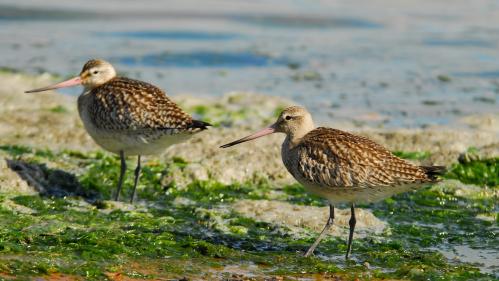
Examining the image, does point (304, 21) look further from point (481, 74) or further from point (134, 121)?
point (134, 121)

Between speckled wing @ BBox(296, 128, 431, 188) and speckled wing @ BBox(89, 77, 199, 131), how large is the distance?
143 cm

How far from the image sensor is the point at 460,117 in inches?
508

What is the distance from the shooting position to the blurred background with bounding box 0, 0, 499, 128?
14.1m

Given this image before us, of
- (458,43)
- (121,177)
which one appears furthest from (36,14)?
(121,177)

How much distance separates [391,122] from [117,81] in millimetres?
4536

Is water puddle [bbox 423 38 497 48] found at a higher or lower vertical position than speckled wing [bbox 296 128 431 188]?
higher

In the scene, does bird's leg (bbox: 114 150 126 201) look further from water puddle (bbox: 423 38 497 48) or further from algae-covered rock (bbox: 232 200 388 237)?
water puddle (bbox: 423 38 497 48)

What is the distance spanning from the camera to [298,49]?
57.3 ft

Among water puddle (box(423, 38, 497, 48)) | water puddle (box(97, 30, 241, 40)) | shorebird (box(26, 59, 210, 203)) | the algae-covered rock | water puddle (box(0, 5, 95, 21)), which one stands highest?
water puddle (box(0, 5, 95, 21))

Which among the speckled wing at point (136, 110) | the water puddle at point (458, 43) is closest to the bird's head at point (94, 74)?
the speckled wing at point (136, 110)

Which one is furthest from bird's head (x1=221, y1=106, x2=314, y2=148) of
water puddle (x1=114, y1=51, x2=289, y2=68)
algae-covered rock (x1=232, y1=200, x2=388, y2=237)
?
water puddle (x1=114, y1=51, x2=289, y2=68)

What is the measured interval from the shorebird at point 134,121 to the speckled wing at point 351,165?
132 centimetres

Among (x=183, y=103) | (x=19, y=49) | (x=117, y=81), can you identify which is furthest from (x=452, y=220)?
(x=19, y=49)

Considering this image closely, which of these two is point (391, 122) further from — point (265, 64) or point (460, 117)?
point (265, 64)
